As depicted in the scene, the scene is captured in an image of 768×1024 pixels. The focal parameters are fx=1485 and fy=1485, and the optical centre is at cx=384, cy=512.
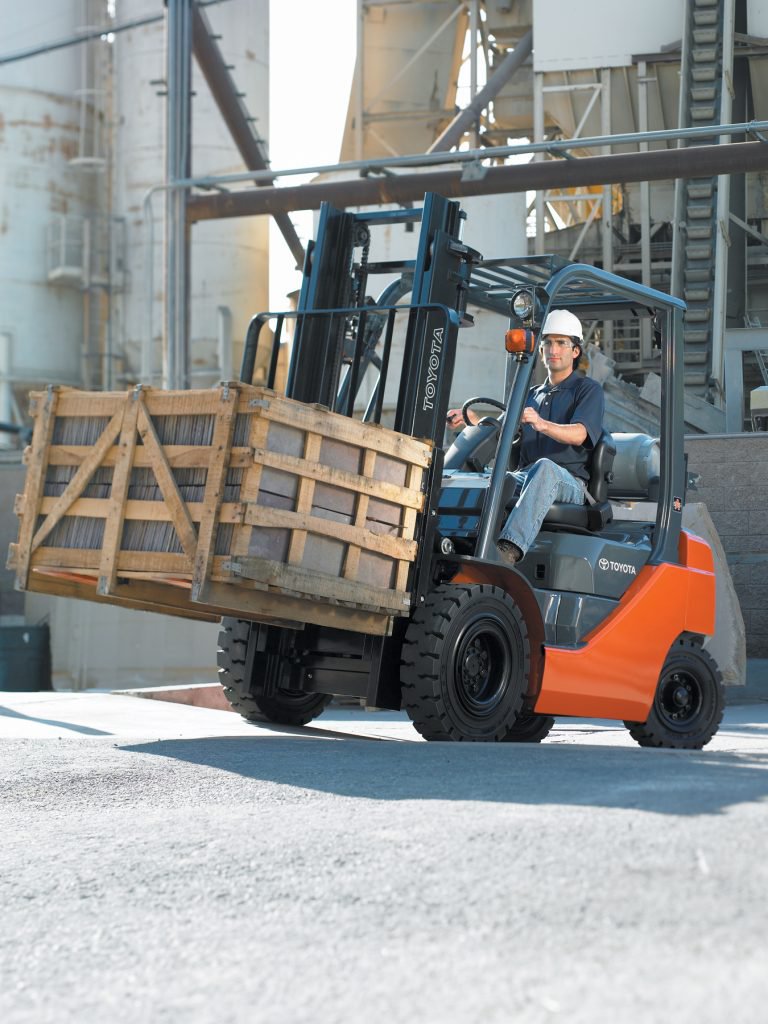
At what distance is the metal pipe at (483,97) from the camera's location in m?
26.8

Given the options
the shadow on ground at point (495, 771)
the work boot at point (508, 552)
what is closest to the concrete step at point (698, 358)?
the work boot at point (508, 552)

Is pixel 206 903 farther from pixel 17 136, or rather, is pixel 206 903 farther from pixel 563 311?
pixel 17 136

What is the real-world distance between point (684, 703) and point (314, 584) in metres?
3.11

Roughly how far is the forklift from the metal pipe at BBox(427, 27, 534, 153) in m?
17.3

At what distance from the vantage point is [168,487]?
700 centimetres

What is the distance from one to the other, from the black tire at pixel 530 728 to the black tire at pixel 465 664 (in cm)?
84

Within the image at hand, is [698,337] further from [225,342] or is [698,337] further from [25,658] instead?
[25,658]

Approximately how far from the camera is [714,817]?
440 centimetres

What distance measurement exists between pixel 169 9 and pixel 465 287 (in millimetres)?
16405

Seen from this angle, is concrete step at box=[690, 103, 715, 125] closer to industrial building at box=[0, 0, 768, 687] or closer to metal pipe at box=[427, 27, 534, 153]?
industrial building at box=[0, 0, 768, 687]

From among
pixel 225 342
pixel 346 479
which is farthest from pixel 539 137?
pixel 346 479

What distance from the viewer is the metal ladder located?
27.4 m

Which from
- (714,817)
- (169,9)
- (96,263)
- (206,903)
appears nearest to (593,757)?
(714,817)

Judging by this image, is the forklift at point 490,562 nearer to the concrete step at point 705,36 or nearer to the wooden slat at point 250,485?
the wooden slat at point 250,485
